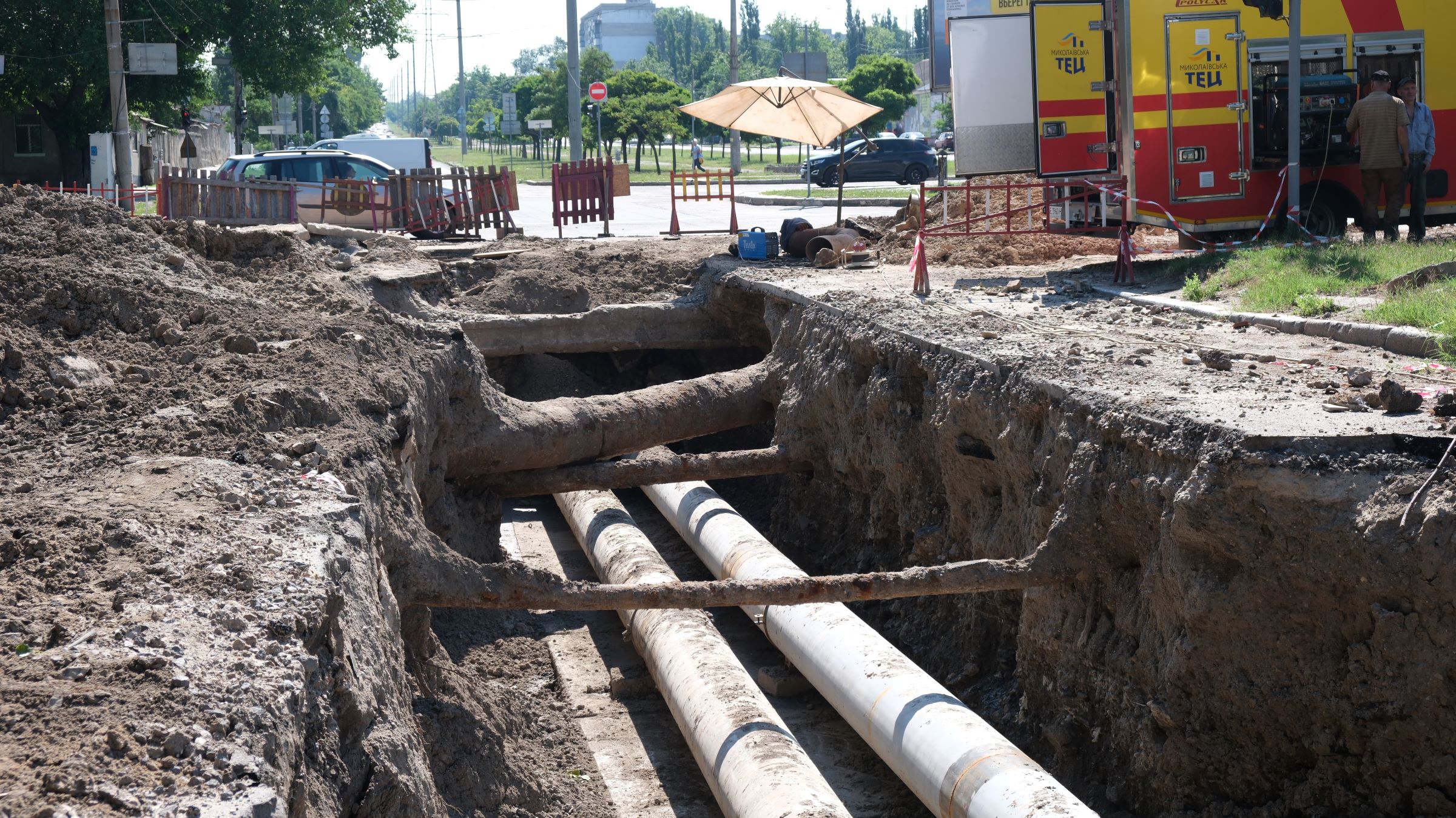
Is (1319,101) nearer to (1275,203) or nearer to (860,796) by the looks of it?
(1275,203)

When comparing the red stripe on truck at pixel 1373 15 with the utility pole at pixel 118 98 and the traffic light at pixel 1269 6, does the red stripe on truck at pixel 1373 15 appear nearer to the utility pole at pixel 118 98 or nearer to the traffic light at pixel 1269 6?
the traffic light at pixel 1269 6

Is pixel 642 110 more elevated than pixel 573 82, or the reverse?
pixel 642 110

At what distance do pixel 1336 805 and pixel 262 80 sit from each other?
30.4 metres

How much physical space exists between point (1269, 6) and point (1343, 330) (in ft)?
15.3

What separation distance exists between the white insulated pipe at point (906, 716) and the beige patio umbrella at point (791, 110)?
984 centimetres

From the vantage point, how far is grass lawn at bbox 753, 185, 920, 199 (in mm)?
28677

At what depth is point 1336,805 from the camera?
17.4 ft

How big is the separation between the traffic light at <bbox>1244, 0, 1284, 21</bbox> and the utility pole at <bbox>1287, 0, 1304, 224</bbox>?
109mm

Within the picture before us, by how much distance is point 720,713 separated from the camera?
6617 mm

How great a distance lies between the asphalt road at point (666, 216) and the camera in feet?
72.4

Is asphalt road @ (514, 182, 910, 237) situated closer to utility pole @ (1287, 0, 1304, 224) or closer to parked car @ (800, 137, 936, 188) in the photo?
parked car @ (800, 137, 936, 188)

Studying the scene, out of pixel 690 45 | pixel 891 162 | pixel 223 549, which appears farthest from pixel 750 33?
pixel 223 549

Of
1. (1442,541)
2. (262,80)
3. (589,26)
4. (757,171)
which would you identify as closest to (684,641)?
(1442,541)

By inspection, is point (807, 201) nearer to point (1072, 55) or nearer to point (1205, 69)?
point (1072, 55)
